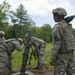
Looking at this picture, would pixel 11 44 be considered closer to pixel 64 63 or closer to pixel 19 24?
pixel 64 63

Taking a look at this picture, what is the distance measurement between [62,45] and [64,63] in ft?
1.22

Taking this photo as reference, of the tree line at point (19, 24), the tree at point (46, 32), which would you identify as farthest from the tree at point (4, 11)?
the tree at point (46, 32)

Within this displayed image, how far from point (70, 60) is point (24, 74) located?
3.60m

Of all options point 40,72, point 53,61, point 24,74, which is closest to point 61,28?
point 53,61

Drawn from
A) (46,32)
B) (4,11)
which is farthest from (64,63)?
(46,32)

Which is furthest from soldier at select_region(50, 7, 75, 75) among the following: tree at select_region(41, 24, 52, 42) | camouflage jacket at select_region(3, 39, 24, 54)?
tree at select_region(41, 24, 52, 42)

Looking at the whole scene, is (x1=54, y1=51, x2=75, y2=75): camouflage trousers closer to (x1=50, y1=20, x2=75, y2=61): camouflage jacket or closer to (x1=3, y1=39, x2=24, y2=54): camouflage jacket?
(x1=50, y1=20, x2=75, y2=61): camouflage jacket

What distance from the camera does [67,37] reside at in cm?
625

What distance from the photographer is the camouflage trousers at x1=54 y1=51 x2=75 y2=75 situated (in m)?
6.32

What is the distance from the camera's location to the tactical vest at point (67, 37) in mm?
6234

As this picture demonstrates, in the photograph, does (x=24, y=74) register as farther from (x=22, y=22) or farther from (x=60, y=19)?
(x=22, y=22)

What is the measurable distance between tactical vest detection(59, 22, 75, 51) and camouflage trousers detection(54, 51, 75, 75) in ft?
0.50

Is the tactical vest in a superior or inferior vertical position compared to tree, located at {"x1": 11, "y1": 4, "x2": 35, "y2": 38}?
inferior

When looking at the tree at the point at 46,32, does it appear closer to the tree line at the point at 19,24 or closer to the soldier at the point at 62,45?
the tree line at the point at 19,24
